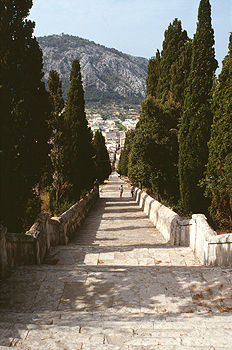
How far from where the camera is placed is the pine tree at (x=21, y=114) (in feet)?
22.6

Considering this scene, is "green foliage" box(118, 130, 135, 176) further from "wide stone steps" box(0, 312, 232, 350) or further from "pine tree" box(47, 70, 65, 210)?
"wide stone steps" box(0, 312, 232, 350)

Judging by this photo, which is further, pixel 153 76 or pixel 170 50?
pixel 153 76

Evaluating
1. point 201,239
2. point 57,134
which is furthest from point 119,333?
point 57,134

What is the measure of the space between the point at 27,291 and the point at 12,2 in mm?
7019

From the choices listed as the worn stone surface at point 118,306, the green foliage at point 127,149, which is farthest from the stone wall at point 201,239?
the green foliage at point 127,149

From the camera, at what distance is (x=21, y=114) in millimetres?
7613

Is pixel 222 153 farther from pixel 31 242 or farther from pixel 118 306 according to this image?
pixel 118 306

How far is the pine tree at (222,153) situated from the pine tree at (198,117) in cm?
132

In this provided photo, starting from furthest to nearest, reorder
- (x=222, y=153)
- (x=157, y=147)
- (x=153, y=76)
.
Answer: (x=153, y=76) → (x=157, y=147) → (x=222, y=153)

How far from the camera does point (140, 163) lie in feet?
54.9

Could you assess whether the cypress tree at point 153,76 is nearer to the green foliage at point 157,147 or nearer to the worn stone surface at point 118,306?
the green foliage at point 157,147

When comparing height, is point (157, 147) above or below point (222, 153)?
below

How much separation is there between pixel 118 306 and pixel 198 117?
395 inches

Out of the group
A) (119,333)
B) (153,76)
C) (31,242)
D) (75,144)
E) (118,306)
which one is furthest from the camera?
(153,76)
